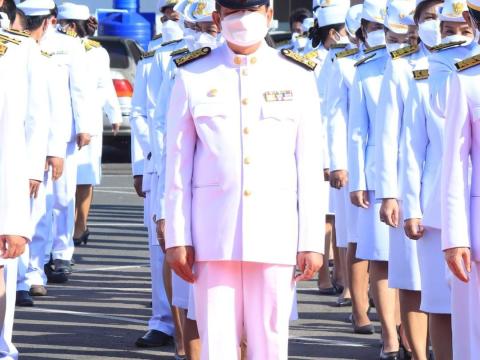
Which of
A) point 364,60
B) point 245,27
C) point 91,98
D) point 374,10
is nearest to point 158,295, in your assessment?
point 364,60

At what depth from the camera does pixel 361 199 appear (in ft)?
30.9

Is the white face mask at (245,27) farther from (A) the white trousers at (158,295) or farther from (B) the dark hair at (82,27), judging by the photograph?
(B) the dark hair at (82,27)

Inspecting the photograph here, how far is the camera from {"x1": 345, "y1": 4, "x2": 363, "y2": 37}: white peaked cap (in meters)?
11.2

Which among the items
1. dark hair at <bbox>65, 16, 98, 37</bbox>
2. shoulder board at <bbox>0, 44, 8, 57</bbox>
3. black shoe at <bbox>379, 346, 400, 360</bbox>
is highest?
dark hair at <bbox>65, 16, 98, 37</bbox>

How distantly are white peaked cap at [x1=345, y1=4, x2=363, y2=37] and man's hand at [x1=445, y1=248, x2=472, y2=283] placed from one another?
545 centimetres

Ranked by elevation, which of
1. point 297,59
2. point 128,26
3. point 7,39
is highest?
point 128,26

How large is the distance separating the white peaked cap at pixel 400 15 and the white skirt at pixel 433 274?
183 centimetres

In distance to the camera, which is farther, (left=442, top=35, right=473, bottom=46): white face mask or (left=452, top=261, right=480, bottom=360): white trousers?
(left=442, top=35, right=473, bottom=46): white face mask

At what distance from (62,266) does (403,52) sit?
5.18m

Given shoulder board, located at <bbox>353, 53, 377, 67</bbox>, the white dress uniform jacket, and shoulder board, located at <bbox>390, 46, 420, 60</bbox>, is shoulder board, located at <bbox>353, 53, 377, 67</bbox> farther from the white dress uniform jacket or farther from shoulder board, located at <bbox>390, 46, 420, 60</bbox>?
the white dress uniform jacket

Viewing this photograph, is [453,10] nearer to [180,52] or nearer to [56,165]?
[180,52]

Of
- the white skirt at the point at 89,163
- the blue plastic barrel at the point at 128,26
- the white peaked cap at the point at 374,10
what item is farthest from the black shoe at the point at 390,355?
the blue plastic barrel at the point at 128,26

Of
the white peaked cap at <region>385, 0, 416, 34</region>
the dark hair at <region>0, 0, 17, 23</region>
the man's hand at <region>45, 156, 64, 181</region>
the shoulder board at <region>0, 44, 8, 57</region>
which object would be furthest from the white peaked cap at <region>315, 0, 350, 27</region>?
the shoulder board at <region>0, 44, 8, 57</region>

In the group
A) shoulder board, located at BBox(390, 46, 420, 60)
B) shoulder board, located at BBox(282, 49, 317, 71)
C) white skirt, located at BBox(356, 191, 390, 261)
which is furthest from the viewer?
white skirt, located at BBox(356, 191, 390, 261)
